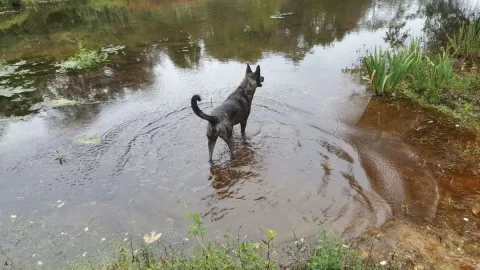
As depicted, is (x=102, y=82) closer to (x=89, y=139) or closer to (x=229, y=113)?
(x=89, y=139)

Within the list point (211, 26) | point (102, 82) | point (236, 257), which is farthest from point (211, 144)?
point (211, 26)

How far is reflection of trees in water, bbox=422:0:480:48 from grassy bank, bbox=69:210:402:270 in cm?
886

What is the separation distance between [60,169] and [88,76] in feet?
16.7

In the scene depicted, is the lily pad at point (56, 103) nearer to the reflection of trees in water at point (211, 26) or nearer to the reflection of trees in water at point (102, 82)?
the reflection of trees in water at point (102, 82)

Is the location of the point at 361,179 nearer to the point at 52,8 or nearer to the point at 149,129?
A: the point at 149,129

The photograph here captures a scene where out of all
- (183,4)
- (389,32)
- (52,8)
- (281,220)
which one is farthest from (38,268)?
(52,8)

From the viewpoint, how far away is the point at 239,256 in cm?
316

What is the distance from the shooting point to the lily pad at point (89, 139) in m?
6.47

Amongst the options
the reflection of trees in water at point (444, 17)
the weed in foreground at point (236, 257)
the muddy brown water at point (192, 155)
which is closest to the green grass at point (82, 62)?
the muddy brown water at point (192, 155)

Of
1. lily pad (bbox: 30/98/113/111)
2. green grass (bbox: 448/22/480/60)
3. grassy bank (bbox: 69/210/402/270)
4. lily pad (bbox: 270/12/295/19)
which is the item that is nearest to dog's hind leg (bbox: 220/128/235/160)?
grassy bank (bbox: 69/210/402/270)

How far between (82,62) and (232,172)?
775 centimetres

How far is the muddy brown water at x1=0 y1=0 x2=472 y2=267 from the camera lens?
14.1 ft

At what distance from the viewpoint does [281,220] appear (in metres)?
4.25

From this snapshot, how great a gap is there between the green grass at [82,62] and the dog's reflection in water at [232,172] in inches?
283
